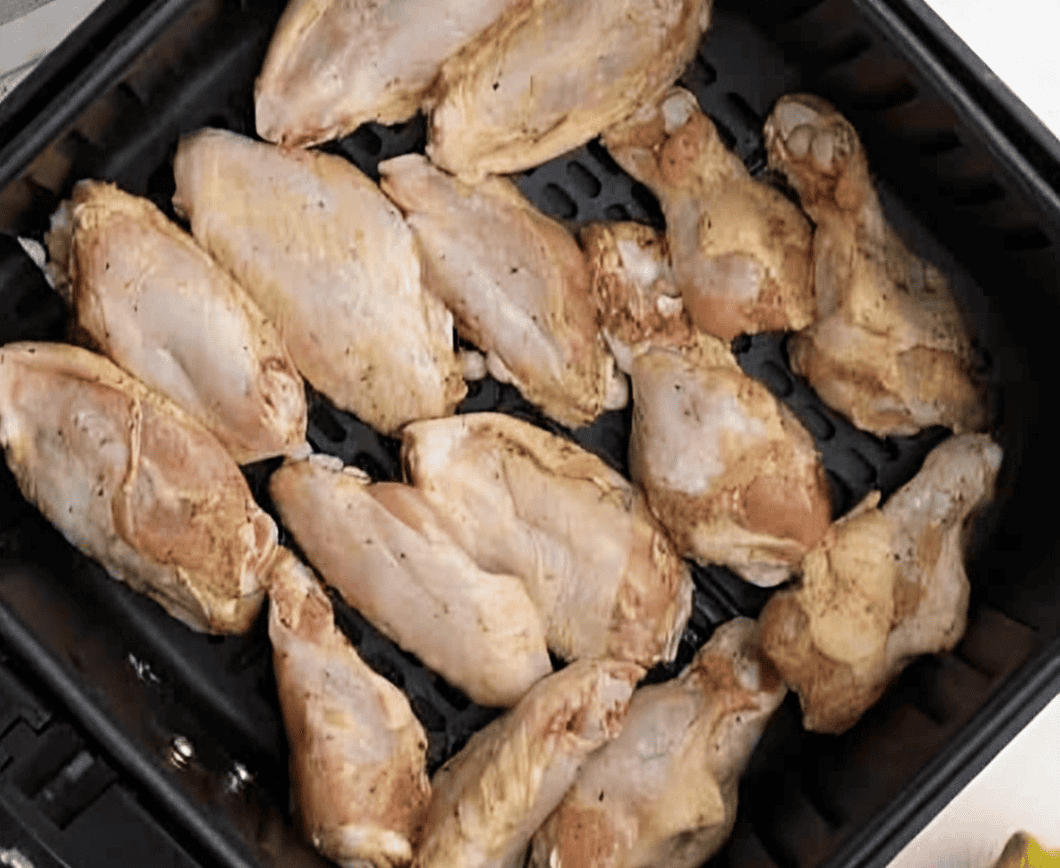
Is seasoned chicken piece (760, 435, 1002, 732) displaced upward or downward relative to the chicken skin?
downward

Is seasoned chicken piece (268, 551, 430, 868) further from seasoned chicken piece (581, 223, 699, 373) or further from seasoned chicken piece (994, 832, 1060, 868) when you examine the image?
seasoned chicken piece (994, 832, 1060, 868)

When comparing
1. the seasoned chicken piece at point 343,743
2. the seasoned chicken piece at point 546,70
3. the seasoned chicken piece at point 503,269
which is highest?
the seasoned chicken piece at point 546,70

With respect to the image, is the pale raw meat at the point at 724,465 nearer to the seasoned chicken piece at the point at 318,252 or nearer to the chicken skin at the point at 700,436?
the chicken skin at the point at 700,436

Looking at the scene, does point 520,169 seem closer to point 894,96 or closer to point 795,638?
point 894,96

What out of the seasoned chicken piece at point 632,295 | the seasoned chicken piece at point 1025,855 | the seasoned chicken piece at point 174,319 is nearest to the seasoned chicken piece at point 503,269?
the seasoned chicken piece at point 632,295

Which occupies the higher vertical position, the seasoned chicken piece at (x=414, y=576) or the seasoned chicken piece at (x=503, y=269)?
the seasoned chicken piece at (x=503, y=269)

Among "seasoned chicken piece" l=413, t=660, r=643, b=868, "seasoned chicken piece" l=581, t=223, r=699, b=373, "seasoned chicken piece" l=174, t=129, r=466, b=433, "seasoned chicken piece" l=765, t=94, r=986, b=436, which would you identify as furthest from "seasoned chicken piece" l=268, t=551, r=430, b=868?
"seasoned chicken piece" l=765, t=94, r=986, b=436
